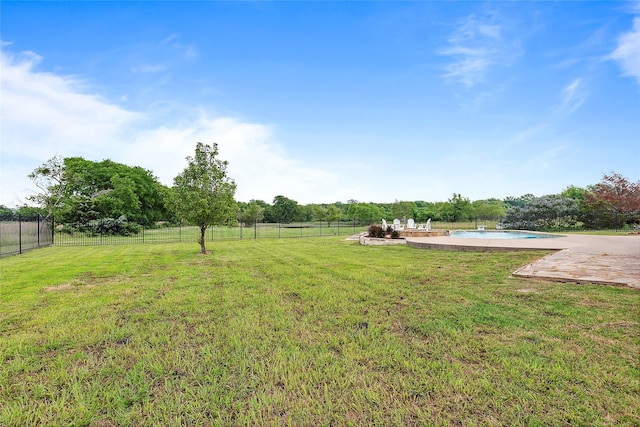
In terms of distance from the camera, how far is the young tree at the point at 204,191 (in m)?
11.5

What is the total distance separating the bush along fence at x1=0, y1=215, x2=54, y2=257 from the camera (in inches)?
467

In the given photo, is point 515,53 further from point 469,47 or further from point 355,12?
point 355,12

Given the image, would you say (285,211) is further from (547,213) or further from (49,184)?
(547,213)

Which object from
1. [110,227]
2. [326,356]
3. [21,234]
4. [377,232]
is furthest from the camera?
[110,227]

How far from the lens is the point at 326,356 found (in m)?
2.76

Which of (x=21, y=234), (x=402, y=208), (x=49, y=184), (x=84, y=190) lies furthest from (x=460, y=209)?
(x=49, y=184)

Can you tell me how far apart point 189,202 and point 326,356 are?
10176 millimetres

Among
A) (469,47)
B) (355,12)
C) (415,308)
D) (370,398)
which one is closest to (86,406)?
(370,398)

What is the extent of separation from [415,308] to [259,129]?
57.3 feet

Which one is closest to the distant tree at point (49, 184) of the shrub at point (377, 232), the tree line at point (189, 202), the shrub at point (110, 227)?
the tree line at point (189, 202)

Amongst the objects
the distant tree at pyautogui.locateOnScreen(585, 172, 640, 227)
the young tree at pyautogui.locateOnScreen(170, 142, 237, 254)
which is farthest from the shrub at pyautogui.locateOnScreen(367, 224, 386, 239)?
the distant tree at pyautogui.locateOnScreen(585, 172, 640, 227)

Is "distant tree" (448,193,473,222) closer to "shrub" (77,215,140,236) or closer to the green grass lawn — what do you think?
"shrub" (77,215,140,236)

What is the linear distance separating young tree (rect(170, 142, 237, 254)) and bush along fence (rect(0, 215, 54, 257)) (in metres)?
6.64

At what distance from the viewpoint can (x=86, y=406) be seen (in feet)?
6.86
